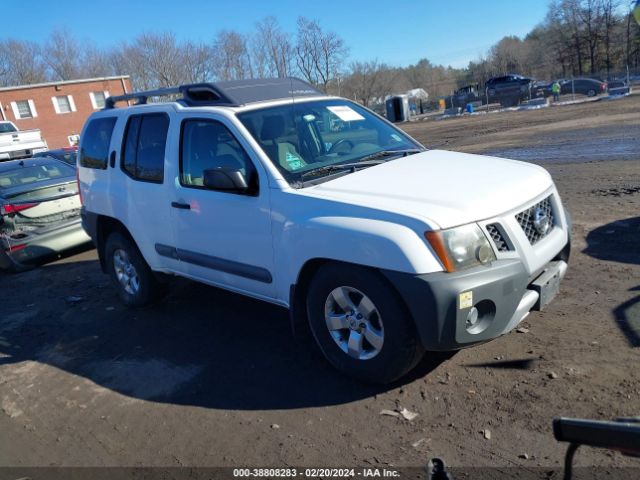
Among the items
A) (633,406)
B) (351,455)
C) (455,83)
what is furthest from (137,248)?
(455,83)

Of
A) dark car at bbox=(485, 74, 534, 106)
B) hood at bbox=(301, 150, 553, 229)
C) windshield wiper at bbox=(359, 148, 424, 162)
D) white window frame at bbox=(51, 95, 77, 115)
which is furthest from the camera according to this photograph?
white window frame at bbox=(51, 95, 77, 115)

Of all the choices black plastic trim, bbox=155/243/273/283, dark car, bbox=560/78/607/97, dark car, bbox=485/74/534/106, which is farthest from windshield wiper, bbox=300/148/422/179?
dark car, bbox=485/74/534/106

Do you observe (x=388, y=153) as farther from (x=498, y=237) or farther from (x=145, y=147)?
(x=145, y=147)

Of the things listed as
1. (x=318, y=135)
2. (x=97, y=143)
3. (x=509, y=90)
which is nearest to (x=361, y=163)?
(x=318, y=135)

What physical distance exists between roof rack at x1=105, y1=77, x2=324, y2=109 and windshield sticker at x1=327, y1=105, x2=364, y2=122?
31 cm

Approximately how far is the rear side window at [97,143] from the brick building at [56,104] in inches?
1566

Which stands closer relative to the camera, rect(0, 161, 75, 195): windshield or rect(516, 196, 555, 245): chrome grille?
rect(516, 196, 555, 245): chrome grille

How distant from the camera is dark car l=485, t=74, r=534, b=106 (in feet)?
114

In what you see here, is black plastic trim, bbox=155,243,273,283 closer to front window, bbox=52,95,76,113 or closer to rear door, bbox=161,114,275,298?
rear door, bbox=161,114,275,298

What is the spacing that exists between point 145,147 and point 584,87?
3488 centimetres

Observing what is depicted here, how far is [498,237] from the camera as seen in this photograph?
3.23 meters

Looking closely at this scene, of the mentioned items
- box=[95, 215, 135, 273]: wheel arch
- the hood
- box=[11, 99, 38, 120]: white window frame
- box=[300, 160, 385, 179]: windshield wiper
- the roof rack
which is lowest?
box=[95, 215, 135, 273]: wheel arch

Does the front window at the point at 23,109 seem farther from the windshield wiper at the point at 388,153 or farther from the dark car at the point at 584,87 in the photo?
the windshield wiper at the point at 388,153

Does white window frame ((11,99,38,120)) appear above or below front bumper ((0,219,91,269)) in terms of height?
above
